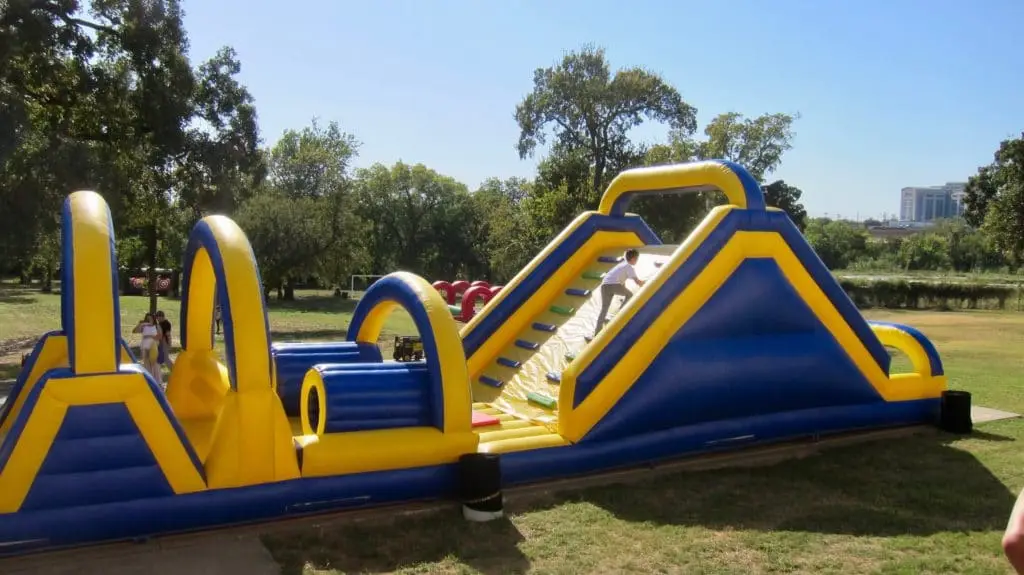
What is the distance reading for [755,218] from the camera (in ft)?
26.3

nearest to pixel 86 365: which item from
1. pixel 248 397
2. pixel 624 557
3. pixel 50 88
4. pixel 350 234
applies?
pixel 248 397

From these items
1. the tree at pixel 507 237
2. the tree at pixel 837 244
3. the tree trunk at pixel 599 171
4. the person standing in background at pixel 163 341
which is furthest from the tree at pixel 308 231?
the tree at pixel 837 244

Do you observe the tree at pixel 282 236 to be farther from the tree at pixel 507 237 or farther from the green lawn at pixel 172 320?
the tree at pixel 507 237

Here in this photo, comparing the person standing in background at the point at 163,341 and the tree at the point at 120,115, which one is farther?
the tree at the point at 120,115

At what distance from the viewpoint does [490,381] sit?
8.76 meters

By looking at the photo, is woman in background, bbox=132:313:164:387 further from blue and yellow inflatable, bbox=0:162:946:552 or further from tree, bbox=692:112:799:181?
tree, bbox=692:112:799:181

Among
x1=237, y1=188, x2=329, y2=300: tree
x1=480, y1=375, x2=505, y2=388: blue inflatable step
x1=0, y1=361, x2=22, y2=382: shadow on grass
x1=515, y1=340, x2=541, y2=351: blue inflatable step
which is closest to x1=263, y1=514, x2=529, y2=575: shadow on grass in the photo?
x1=480, y1=375, x2=505, y2=388: blue inflatable step

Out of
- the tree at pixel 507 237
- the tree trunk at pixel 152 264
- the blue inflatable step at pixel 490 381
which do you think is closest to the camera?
the blue inflatable step at pixel 490 381

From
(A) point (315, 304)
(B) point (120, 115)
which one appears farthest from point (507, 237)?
(B) point (120, 115)

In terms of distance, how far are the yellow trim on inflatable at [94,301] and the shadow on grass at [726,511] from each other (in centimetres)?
161

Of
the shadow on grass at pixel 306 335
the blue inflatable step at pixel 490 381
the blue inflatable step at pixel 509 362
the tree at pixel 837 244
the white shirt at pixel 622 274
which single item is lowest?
the shadow on grass at pixel 306 335

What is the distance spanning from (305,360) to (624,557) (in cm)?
381

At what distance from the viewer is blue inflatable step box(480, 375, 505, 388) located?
8.60m

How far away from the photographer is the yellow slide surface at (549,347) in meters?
8.17
